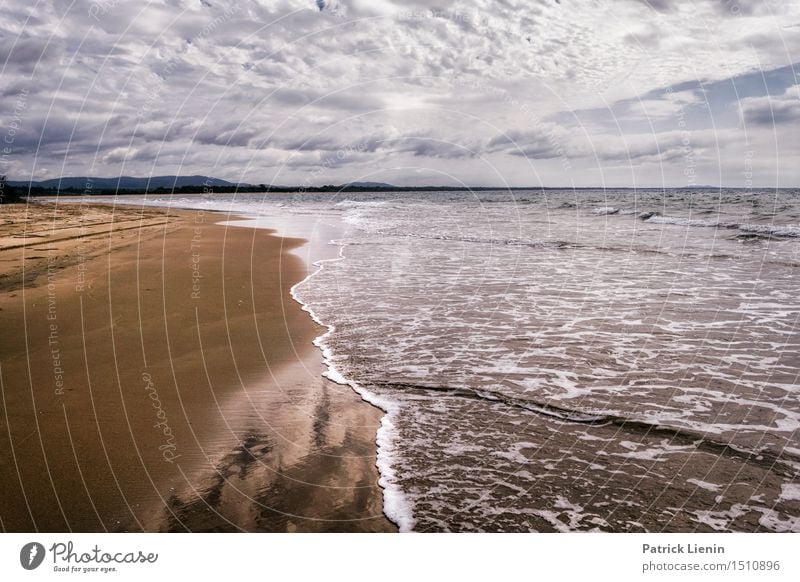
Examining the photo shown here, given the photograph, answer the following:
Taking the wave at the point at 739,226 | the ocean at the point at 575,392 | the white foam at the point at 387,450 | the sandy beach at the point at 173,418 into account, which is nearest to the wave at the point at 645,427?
the ocean at the point at 575,392

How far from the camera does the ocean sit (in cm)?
403

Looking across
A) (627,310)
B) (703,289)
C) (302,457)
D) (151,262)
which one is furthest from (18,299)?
(703,289)

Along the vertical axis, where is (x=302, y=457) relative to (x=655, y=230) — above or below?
below

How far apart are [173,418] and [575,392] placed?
14.4ft

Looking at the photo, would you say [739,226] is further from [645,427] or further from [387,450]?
[387,450]

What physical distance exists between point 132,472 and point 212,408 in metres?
1.24

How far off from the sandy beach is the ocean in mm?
460

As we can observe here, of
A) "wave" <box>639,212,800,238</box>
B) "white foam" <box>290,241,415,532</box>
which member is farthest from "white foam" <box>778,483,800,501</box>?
"wave" <box>639,212,800,238</box>

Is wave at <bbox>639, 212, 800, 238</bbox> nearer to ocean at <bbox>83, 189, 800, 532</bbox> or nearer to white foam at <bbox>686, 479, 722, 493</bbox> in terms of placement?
ocean at <bbox>83, 189, 800, 532</bbox>

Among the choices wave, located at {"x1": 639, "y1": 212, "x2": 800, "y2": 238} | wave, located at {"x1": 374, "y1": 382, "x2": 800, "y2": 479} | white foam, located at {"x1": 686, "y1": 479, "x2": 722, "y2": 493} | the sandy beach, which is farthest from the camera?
wave, located at {"x1": 639, "y1": 212, "x2": 800, "y2": 238}

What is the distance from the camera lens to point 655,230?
28.4 meters

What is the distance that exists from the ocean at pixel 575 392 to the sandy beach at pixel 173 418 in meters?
0.46

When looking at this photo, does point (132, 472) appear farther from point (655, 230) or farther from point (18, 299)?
point (655, 230)

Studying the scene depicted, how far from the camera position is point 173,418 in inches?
202
